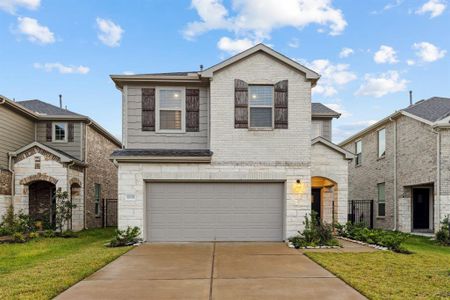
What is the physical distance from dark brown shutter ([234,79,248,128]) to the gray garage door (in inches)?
81.0

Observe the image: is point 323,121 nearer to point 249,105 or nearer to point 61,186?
point 249,105

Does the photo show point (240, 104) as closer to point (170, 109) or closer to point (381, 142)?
point (170, 109)

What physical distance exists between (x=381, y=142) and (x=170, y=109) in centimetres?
1183

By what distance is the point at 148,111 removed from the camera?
12117mm

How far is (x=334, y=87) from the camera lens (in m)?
24.9

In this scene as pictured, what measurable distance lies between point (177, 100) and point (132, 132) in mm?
1866

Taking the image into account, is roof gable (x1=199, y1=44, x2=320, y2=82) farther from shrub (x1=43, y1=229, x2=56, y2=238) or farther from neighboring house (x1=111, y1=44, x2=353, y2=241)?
shrub (x1=43, y1=229, x2=56, y2=238)

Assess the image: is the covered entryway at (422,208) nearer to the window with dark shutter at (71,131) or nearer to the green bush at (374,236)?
the green bush at (374,236)

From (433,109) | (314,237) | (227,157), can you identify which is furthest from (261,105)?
(433,109)

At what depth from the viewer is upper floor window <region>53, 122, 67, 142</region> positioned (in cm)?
1730

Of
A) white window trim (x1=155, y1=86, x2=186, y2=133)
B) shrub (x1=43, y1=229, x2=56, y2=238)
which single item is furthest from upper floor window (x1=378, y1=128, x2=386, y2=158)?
shrub (x1=43, y1=229, x2=56, y2=238)

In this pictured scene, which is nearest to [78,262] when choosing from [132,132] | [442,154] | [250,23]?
[132,132]

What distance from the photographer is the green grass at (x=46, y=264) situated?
6.06 meters

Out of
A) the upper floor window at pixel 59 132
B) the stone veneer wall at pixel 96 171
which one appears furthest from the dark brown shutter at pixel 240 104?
the upper floor window at pixel 59 132
